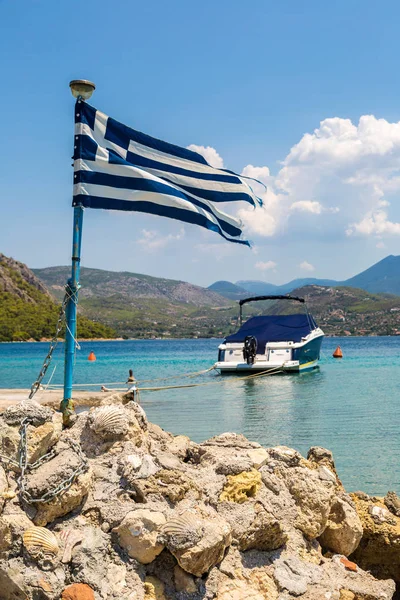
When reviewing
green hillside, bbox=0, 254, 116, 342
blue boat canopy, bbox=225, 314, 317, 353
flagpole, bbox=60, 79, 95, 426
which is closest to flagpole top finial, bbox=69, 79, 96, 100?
flagpole, bbox=60, 79, 95, 426

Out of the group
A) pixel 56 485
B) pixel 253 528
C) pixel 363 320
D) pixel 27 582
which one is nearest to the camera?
pixel 27 582

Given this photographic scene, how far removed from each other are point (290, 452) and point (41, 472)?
2.87 m

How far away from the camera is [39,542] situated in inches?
179

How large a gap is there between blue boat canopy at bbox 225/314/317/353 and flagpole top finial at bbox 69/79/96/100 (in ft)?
95.9

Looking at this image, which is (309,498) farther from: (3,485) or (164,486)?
(3,485)

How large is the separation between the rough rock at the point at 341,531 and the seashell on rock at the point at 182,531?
1.81 meters

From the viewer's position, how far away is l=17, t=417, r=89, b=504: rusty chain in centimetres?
486

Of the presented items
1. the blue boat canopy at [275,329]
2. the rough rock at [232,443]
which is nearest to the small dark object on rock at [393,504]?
the rough rock at [232,443]

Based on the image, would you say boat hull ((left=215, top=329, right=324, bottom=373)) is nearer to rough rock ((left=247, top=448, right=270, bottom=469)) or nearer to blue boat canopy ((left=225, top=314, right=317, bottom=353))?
blue boat canopy ((left=225, top=314, right=317, bottom=353))

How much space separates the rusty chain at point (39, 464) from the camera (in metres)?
4.86

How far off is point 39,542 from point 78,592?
47 centimetres

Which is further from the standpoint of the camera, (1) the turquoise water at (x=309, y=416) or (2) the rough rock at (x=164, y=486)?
(1) the turquoise water at (x=309, y=416)

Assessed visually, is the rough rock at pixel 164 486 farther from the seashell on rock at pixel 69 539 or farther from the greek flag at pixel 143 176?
the greek flag at pixel 143 176

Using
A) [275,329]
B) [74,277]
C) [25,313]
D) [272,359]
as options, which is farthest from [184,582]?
[25,313]
